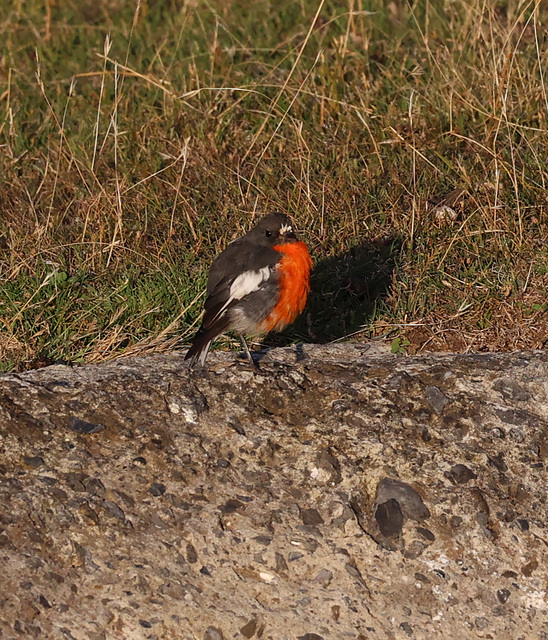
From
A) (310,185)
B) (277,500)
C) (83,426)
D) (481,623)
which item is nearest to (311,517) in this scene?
(277,500)

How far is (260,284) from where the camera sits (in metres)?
4.91

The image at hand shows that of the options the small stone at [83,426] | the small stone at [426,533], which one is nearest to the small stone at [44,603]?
the small stone at [83,426]

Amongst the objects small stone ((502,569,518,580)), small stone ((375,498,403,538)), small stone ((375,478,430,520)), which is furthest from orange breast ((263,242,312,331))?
small stone ((502,569,518,580))

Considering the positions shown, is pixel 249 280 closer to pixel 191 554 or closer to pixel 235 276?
pixel 235 276

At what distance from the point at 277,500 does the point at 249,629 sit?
2.12ft

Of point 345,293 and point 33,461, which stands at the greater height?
point 33,461

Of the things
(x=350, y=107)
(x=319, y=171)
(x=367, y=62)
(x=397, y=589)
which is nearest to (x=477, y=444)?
(x=397, y=589)

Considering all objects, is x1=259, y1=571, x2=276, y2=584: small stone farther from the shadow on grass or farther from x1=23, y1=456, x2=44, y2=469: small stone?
the shadow on grass

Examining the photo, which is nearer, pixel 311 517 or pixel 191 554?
pixel 191 554

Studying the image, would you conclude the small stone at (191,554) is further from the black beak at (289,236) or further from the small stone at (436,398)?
the black beak at (289,236)

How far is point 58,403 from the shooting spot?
423cm

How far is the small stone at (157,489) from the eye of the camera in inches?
151

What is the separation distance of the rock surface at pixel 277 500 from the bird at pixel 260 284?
0.91 ft

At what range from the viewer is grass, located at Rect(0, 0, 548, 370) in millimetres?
5383
